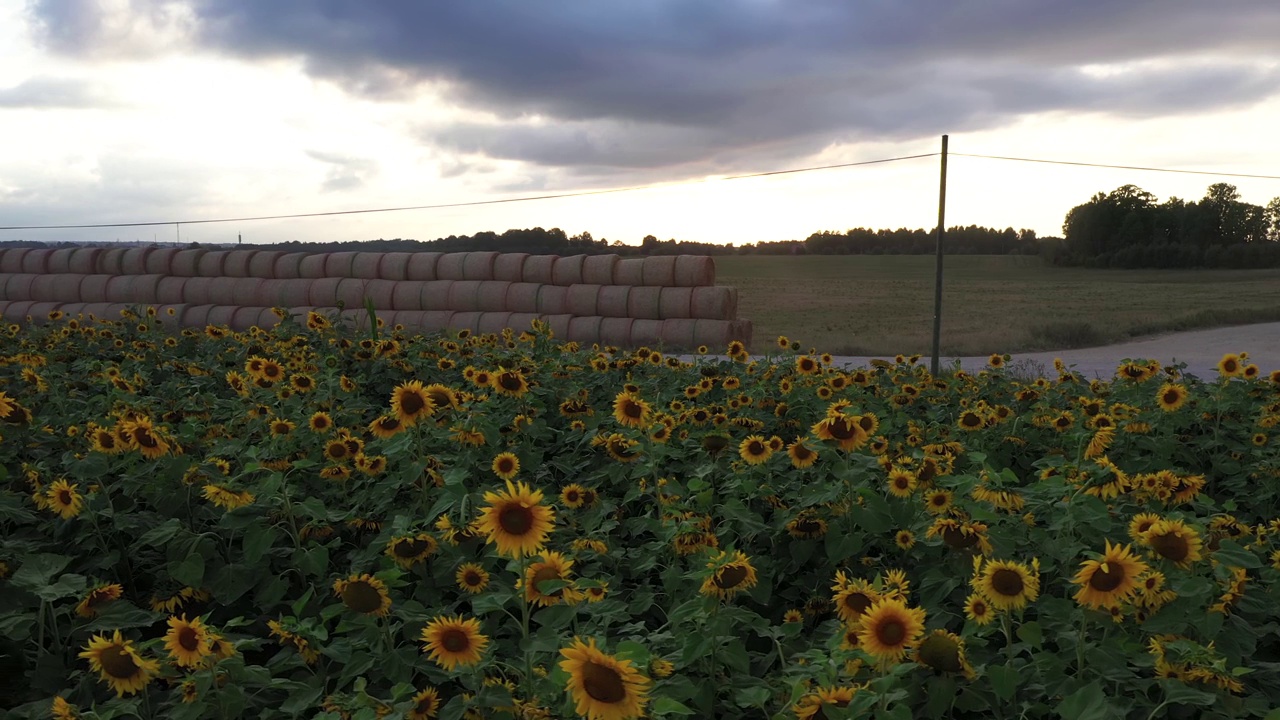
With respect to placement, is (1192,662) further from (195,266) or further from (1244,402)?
(195,266)

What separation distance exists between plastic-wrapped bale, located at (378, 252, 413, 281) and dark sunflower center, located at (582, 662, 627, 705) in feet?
64.5

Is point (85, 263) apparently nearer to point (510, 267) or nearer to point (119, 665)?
point (510, 267)

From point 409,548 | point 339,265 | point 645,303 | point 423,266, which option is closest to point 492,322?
point 423,266

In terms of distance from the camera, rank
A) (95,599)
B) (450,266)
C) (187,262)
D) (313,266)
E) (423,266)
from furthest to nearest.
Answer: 1. (187,262)
2. (313,266)
3. (423,266)
4. (450,266)
5. (95,599)

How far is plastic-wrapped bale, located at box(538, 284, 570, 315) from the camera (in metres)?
18.4

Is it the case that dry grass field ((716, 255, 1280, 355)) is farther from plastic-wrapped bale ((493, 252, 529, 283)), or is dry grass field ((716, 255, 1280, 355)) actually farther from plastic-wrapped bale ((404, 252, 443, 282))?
plastic-wrapped bale ((404, 252, 443, 282))

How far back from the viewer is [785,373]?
20.9 feet

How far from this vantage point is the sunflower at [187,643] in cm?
219

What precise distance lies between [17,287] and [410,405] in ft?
83.3

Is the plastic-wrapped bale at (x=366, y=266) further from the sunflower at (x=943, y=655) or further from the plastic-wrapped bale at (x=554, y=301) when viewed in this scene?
the sunflower at (x=943, y=655)

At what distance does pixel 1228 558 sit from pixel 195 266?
941 inches

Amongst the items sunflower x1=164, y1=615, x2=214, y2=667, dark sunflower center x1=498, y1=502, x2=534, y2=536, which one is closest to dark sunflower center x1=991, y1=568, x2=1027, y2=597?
dark sunflower center x1=498, y1=502, x2=534, y2=536

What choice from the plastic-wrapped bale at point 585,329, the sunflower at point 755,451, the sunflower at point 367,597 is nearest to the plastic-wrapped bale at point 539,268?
Result: the plastic-wrapped bale at point 585,329

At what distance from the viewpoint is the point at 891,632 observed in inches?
77.2
